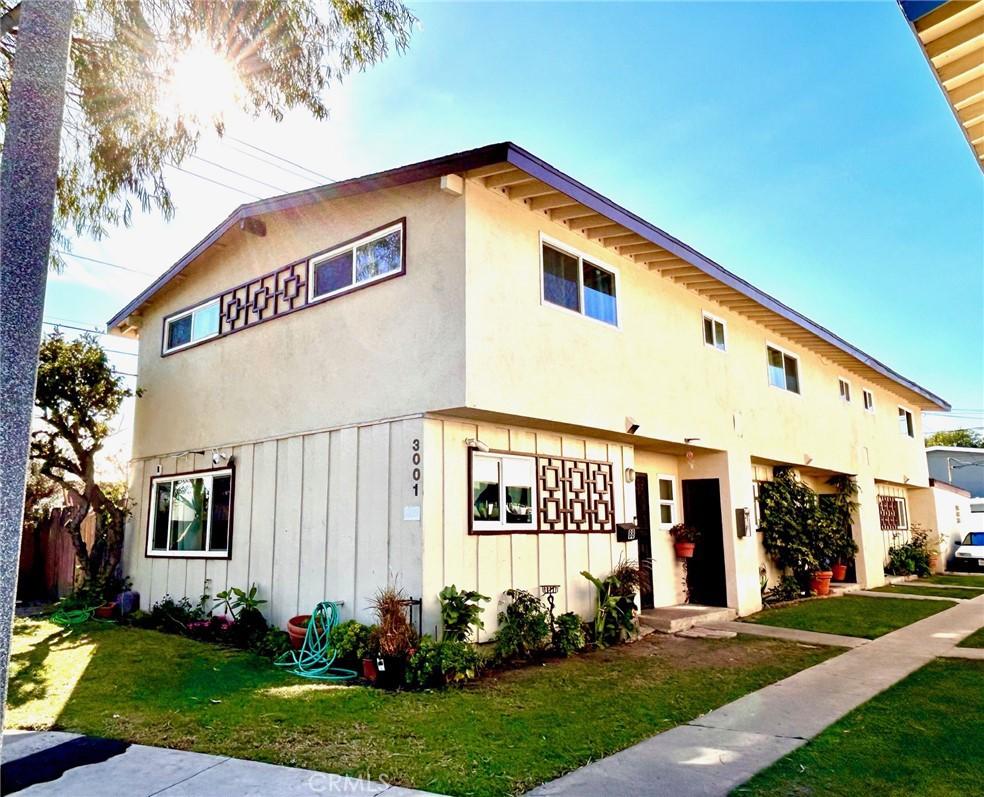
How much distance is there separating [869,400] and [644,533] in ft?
36.4

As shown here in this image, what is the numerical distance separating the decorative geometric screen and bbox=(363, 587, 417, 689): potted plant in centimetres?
251

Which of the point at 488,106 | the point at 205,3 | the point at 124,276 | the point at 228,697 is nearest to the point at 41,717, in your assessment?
the point at 228,697

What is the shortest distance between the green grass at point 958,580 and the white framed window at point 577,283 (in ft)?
44.8

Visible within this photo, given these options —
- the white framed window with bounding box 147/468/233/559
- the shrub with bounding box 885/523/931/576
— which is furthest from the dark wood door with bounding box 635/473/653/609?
the shrub with bounding box 885/523/931/576

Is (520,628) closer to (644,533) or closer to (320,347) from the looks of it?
(644,533)

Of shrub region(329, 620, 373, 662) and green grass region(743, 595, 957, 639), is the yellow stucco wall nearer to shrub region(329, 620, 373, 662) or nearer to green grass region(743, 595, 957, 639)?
shrub region(329, 620, 373, 662)

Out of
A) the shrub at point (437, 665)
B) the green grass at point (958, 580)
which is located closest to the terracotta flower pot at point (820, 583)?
the green grass at point (958, 580)

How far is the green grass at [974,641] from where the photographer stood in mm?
8750

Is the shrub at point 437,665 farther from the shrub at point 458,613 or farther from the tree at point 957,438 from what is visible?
the tree at point 957,438

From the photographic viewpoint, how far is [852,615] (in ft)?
38.7

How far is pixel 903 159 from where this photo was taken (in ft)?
53.7

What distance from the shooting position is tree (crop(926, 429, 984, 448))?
2231 inches

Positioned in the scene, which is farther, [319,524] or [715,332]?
[715,332]

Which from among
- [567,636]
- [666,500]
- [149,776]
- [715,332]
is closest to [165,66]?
[149,776]
